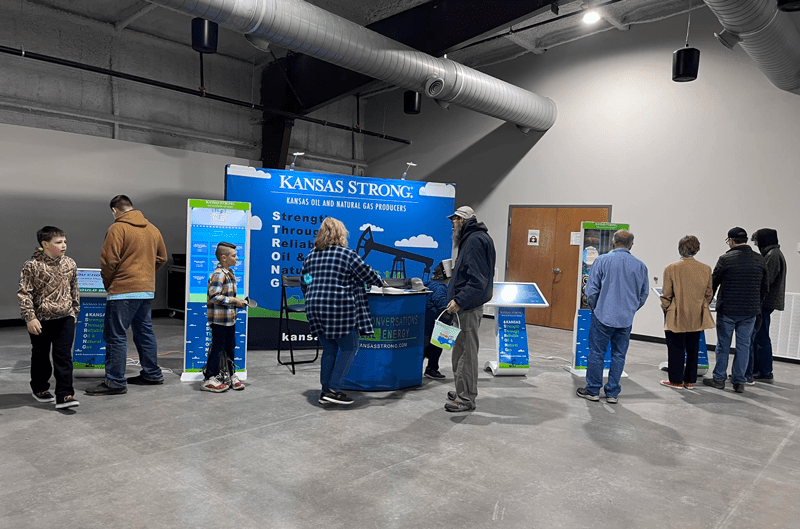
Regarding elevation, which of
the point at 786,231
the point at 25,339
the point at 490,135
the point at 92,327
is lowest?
the point at 25,339

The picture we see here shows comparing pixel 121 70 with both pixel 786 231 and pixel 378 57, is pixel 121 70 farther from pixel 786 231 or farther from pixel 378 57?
pixel 786 231

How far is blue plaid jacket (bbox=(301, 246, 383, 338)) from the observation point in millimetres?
3984

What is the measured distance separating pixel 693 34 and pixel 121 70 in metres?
8.40

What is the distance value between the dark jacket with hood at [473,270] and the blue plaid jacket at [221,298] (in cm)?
180

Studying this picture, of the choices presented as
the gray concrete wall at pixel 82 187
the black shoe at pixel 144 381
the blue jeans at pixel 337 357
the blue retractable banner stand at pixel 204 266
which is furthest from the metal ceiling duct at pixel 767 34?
the gray concrete wall at pixel 82 187

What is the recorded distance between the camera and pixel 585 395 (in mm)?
4816

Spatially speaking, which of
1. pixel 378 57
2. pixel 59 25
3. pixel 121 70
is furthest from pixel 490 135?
pixel 59 25

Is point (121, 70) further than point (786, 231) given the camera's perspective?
Yes

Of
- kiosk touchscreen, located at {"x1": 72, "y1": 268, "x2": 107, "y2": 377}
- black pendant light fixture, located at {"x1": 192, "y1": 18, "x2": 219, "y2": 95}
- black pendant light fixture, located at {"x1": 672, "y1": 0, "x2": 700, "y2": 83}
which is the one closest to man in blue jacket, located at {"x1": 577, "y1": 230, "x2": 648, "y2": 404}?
black pendant light fixture, located at {"x1": 672, "y1": 0, "x2": 700, "y2": 83}

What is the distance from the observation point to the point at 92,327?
484cm

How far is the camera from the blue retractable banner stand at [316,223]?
632 centimetres

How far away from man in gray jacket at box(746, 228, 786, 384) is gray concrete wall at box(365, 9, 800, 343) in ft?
5.31

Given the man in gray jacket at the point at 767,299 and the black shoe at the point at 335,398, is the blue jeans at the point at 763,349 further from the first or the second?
the black shoe at the point at 335,398

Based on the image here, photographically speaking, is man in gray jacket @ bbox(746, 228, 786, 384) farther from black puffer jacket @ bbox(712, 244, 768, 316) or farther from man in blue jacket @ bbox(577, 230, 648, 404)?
man in blue jacket @ bbox(577, 230, 648, 404)
